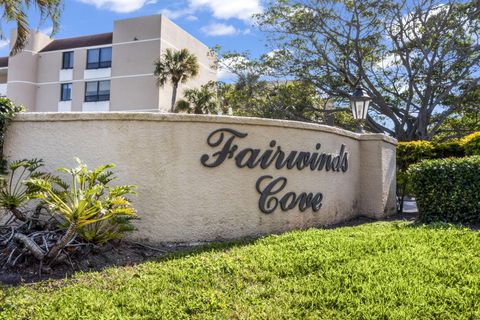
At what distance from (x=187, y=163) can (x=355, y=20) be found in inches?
700

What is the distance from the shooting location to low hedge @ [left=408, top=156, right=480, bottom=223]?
8.05 meters

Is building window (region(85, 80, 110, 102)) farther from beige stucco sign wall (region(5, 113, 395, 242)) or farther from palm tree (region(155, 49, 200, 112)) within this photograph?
beige stucco sign wall (region(5, 113, 395, 242))

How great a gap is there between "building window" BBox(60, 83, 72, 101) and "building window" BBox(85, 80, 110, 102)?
200 cm

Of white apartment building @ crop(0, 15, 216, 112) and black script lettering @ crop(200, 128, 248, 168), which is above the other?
white apartment building @ crop(0, 15, 216, 112)

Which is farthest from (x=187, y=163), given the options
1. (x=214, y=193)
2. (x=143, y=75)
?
(x=143, y=75)

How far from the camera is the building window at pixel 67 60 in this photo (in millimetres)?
39875

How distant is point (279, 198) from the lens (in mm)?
7930

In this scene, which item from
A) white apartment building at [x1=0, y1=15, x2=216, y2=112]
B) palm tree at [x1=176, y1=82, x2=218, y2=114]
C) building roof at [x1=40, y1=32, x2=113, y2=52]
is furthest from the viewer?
building roof at [x1=40, y1=32, x2=113, y2=52]

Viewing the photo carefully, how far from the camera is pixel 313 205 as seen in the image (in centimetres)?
850

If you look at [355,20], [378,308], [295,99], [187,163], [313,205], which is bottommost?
[378,308]

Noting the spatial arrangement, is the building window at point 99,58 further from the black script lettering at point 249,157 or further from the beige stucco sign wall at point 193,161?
the black script lettering at point 249,157

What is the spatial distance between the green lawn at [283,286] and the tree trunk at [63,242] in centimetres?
48

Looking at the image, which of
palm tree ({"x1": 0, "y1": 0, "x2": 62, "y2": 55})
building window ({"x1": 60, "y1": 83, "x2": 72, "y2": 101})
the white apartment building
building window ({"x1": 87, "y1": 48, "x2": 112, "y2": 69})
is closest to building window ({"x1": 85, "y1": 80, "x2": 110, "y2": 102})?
the white apartment building

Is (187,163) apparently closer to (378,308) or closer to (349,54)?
(378,308)
